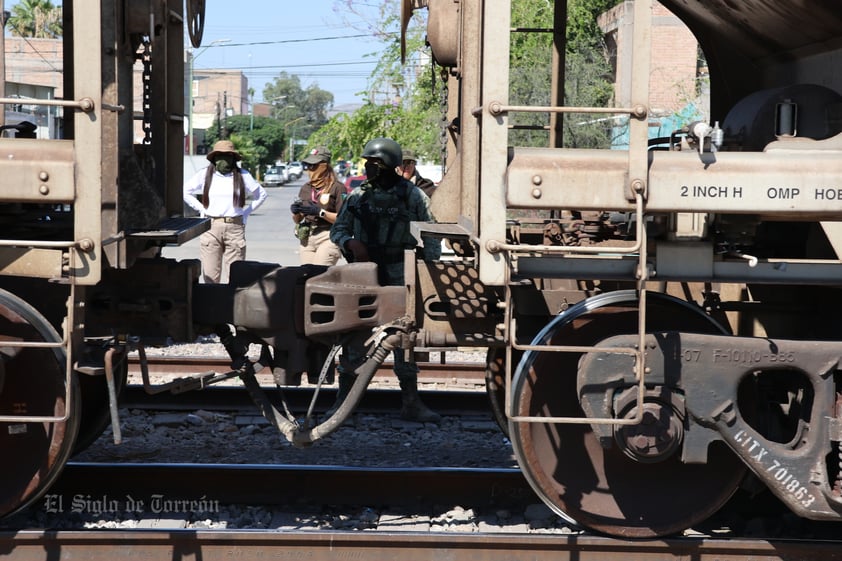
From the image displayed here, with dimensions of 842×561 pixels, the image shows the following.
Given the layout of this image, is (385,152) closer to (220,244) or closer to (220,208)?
(220,208)

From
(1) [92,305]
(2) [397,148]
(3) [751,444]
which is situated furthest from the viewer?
(2) [397,148]

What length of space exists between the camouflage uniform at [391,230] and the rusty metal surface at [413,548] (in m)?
2.56

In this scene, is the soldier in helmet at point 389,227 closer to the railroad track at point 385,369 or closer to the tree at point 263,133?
the railroad track at point 385,369

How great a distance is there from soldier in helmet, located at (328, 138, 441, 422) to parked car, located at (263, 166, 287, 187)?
2807 inches

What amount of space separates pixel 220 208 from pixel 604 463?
21.2 ft

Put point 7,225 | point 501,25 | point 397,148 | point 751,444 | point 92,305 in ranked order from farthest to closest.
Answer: point 397,148
point 7,225
point 92,305
point 751,444
point 501,25

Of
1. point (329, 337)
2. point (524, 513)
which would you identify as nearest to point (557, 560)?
point (524, 513)

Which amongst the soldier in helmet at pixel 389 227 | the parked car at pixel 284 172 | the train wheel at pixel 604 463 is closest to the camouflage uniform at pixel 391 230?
the soldier in helmet at pixel 389 227

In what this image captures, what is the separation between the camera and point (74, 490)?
17.7 ft

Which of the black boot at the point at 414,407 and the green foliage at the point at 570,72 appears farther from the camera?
the green foliage at the point at 570,72

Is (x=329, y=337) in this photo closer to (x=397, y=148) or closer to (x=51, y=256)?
(x=51, y=256)

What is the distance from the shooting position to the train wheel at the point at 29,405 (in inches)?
170

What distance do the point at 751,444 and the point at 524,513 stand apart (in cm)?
151

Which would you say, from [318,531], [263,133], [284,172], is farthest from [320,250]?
[263,133]
